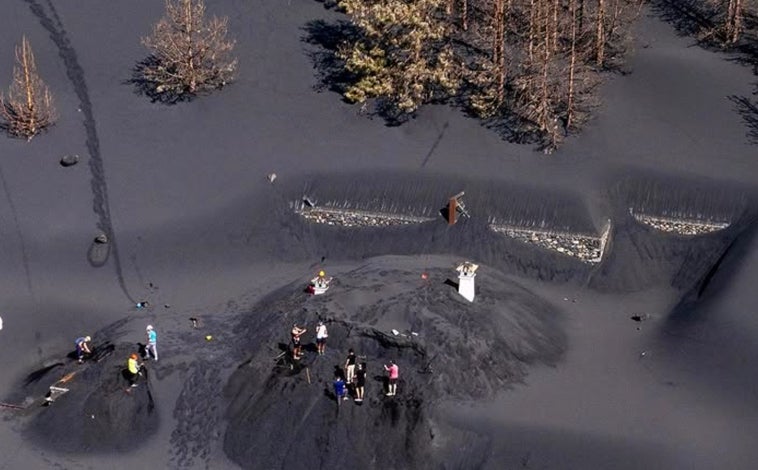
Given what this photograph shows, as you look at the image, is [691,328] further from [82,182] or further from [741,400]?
[82,182]

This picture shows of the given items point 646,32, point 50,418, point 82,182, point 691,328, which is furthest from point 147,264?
point 646,32

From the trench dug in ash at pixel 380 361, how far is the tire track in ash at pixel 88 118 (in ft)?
26.1

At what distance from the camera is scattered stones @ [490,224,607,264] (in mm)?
43938

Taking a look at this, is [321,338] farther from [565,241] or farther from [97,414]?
[565,241]

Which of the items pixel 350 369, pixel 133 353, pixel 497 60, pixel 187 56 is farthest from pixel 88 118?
pixel 350 369

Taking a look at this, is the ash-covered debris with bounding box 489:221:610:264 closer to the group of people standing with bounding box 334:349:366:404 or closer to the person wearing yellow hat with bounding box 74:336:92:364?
the group of people standing with bounding box 334:349:366:404

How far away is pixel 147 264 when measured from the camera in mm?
44125

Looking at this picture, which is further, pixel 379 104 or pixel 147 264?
pixel 379 104

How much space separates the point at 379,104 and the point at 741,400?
72.2 ft

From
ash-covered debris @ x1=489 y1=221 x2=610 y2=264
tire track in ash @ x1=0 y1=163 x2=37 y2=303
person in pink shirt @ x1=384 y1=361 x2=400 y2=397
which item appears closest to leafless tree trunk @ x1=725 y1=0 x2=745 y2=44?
ash-covered debris @ x1=489 y1=221 x2=610 y2=264

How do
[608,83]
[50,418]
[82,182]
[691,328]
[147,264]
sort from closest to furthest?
[50,418]
[691,328]
[147,264]
[82,182]
[608,83]

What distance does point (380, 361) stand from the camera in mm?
36625

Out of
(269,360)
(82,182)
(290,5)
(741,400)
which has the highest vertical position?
(290,5)

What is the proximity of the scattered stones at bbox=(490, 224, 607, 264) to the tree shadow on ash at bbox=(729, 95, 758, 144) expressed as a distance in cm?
954
